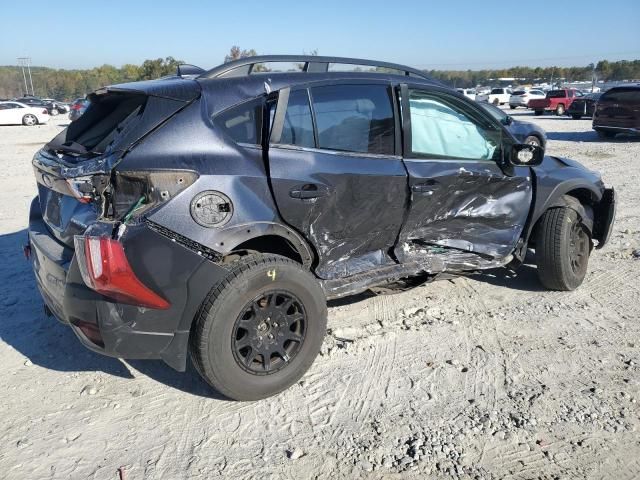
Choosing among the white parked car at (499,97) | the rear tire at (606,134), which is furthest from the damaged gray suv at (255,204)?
the white parked car at (499,97)

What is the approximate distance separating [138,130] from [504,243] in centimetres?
291

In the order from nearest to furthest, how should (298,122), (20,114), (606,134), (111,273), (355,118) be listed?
1. (111,273)
2. (298,122)
3. (355,118)
4. (606,134)
5. (20,114)

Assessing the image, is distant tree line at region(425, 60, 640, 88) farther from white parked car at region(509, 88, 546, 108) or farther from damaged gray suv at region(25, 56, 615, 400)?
damaged gray suv at region(25, 56, 615, 400)

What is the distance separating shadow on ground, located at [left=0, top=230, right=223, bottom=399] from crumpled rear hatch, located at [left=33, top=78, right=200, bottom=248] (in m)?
0.89

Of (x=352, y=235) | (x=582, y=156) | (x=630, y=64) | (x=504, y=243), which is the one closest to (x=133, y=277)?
(x=352, y=235)

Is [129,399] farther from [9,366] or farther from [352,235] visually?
[352,235]

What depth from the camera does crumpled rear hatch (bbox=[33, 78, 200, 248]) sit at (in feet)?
9.53

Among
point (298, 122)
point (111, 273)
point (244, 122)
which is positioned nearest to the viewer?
point (111, 273)

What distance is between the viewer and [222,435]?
2.88 meters

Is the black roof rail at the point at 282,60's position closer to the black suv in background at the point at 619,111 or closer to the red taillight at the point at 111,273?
the red taillight at the point at 111,273

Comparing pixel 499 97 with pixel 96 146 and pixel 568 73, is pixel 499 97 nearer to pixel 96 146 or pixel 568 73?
pixel 96 146

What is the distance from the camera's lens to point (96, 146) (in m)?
3.21

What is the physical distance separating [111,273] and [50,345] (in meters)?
1.50

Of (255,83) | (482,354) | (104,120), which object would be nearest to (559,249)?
(482,354)
